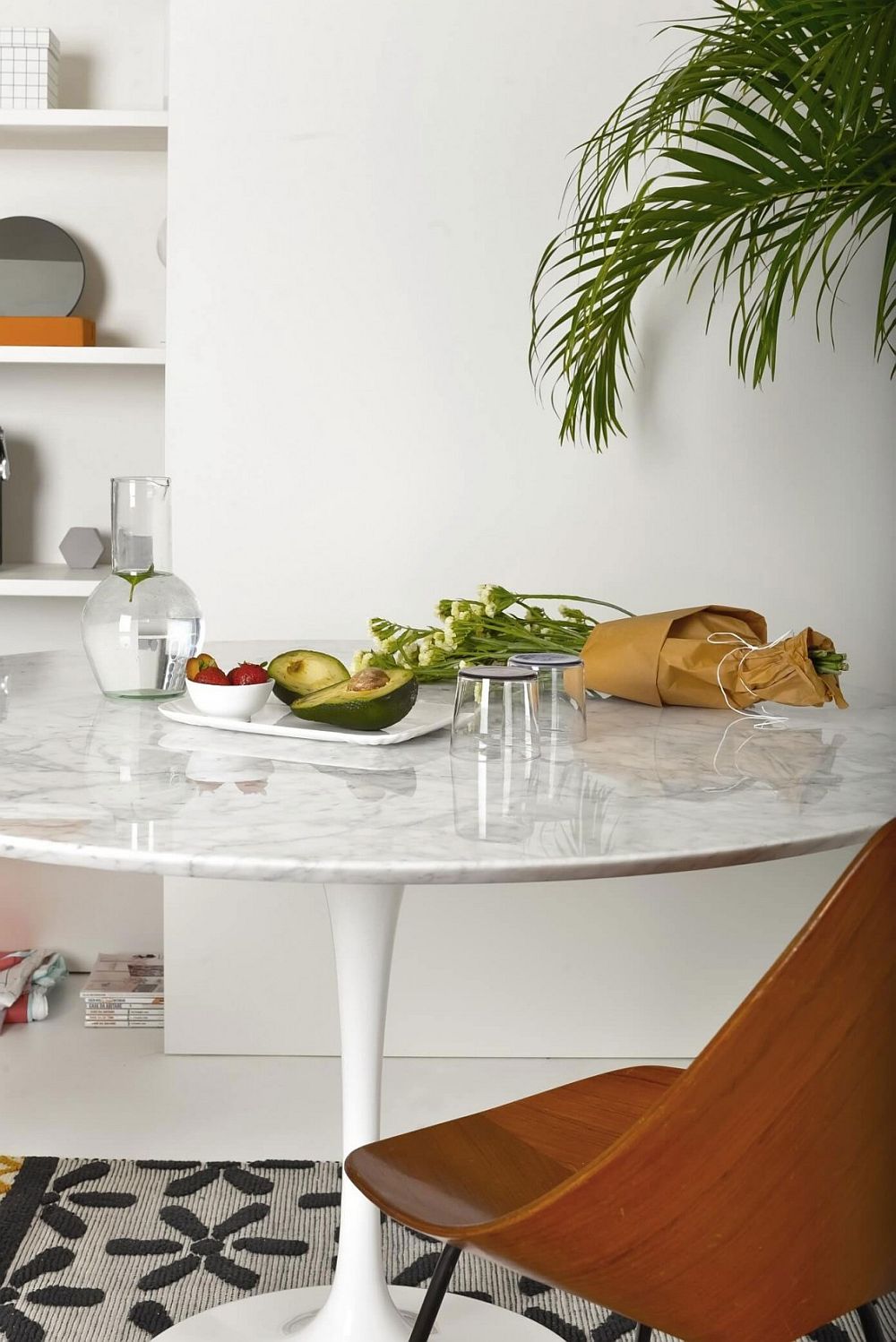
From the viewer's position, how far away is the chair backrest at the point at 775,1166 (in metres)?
0.87

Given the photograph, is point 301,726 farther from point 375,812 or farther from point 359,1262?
point 359,1262

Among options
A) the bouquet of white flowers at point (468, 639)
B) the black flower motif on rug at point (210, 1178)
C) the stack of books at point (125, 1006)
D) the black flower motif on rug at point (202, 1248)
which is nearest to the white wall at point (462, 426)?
the stack of books at point (125, 1006)

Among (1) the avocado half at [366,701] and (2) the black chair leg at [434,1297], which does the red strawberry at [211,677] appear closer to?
(1) the avocado half at [366,701]

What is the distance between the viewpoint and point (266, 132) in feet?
8.70

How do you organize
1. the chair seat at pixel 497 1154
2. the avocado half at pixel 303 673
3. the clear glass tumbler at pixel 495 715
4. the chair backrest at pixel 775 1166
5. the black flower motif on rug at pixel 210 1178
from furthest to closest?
the black flower motif on rug at pixel 210 1178 < the avocado half at pixel 303 673 < the clear glass tumbler at pixel 495 715 < the chair seat at pixel 497 1154 < the chair backrest at pixel 775 1166

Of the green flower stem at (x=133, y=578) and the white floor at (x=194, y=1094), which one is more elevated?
the green flower stem at (x=133, y=578)

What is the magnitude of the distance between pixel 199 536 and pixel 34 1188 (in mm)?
1275

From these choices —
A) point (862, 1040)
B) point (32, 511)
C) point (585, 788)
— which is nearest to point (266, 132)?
point (32, 511)

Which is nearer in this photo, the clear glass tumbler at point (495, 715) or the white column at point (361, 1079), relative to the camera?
the clear glass tumbler at point (495, 715)

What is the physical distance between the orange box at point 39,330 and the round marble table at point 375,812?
4.21 ft

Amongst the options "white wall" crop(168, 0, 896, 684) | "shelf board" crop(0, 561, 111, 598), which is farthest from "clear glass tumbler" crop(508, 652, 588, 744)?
"shelf board" crop(0, 561, 111, 598)

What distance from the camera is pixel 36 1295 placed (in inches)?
73.2

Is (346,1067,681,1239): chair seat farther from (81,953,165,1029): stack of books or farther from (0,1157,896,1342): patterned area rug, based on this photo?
(81,953,165,1029): stack of books

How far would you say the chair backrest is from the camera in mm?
872
